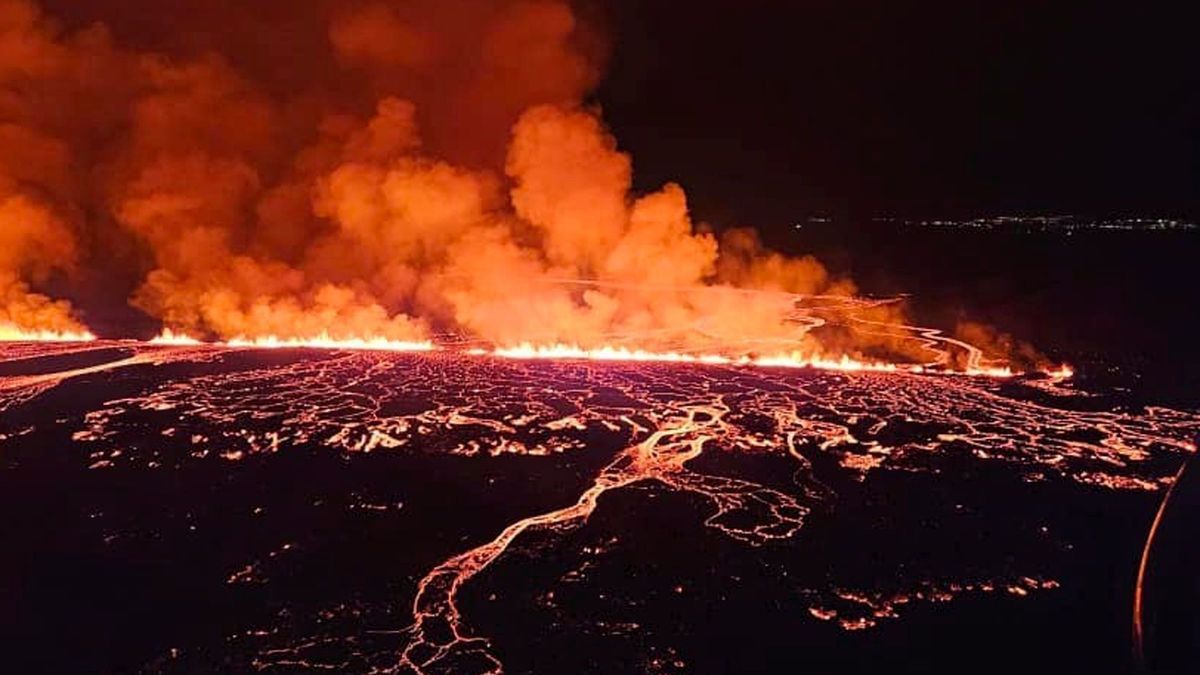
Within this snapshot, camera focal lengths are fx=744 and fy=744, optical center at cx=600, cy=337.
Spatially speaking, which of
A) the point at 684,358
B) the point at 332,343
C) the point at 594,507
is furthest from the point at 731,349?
the point at 594,507

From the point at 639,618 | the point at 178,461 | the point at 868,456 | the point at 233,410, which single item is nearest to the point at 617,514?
the point at 639,618

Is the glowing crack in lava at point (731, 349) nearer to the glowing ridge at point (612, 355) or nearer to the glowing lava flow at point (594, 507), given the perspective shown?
the glowing ridge at point (612, 355)

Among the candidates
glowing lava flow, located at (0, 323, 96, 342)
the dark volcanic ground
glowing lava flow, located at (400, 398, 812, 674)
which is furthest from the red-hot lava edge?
glowing lava flow, located at (400, 398, 812, 674)

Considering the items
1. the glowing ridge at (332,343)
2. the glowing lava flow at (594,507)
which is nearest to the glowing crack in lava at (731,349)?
the glowing ridge at (332,343)

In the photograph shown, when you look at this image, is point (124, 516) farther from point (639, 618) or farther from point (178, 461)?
point (639, 618)

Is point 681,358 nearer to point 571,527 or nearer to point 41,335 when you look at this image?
point 571,527

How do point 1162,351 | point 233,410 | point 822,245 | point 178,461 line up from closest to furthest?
point 178,461 < point 233,410 < point 1162,351 < point 822,245
